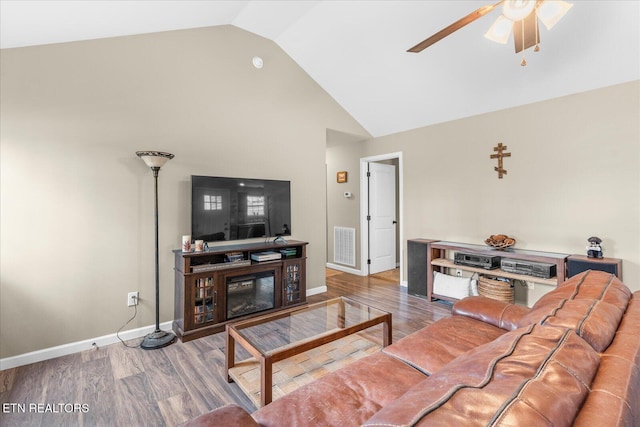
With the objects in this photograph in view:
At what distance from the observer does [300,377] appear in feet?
7.35

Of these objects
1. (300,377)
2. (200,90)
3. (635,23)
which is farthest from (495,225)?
(200,90)

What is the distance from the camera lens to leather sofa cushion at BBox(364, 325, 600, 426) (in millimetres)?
591

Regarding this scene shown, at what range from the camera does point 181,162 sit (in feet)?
10.5

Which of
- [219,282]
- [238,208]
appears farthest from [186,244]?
[238,208]

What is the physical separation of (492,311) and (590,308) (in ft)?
3.24

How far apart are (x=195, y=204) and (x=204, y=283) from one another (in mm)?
827

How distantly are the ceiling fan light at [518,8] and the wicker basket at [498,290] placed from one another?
2.72 m

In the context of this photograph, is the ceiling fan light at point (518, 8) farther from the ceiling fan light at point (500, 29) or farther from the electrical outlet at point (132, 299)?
the electrical outlet at point (132, 299)

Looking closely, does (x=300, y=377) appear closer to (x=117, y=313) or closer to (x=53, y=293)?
(x=117, y=313)

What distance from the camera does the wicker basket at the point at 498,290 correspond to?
3402 millimetres

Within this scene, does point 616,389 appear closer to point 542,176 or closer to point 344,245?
point 542,176

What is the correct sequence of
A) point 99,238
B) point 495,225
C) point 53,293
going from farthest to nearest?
1. point 495,225
2. point 99,238
3. point 53,293

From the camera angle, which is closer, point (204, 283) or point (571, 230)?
point (204, 283)

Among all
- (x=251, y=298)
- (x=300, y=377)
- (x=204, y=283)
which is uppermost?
(x=204, y=283)
